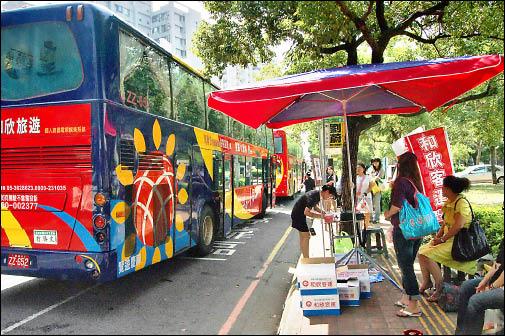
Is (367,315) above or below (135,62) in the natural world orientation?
below

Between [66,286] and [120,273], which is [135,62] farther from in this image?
[66,286]

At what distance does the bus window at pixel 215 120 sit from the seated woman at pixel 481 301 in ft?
19.2

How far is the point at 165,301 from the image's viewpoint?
5.50m

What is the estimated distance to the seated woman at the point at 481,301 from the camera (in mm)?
3539

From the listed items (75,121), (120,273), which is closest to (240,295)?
(120,273)

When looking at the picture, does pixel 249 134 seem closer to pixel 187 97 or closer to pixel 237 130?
pixel 237 130

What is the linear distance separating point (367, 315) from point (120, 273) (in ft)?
9.65

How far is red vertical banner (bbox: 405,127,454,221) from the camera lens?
21.2 feet

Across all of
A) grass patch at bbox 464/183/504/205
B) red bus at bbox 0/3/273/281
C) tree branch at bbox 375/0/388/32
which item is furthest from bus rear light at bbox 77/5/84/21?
tree branch at bbox 375/0/388/32

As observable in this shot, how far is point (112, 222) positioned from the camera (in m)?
4.88

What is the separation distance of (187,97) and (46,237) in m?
3.48

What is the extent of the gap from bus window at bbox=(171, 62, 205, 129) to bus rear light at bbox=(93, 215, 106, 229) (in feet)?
8.31

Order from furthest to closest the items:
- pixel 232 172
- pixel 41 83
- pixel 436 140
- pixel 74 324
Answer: pixel 232 172, pixel 436 140, pixel 41 83, pixel 74 324

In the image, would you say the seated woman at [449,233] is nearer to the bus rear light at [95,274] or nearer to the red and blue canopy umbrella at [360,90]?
the red and blue canopy umbrella at [360,90]
